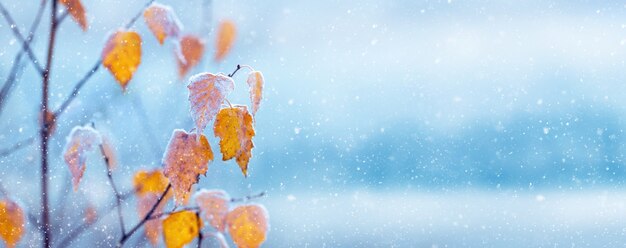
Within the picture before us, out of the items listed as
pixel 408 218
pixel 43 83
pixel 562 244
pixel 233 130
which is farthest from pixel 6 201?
pixel 408 218

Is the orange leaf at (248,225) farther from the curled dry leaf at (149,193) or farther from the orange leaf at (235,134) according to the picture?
the curled dry leaf at (149,193)

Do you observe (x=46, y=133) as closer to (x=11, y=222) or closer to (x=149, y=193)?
(x=11, y=222)

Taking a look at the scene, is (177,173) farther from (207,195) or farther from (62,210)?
(62,210)

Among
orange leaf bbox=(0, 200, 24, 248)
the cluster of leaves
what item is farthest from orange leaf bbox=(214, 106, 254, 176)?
orange leaf bbox=(0, 200, 24, 248)

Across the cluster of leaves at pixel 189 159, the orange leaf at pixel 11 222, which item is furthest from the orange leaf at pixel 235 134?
the orange leaf at pixel 11 222

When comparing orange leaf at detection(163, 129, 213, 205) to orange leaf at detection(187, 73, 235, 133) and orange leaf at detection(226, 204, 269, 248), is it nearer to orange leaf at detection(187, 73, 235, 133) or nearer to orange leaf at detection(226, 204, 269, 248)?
orange leaf at detection(187, 73, 235, 133)
